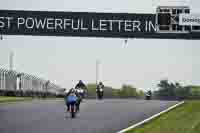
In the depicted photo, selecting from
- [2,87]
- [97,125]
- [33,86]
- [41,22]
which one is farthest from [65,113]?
[33,86]

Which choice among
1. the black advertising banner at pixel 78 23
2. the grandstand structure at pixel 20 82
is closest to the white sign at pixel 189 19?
the black advertising banner at pixel 78 23

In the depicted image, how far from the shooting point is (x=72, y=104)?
96.3 ft

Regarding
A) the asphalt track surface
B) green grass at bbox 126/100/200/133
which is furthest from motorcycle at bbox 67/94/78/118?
green grass at bbox 126/100/200/133

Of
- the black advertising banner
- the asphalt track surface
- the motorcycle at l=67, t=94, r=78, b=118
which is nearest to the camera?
the asphalt track surface

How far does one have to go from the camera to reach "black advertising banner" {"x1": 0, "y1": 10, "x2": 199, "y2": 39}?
52688 mm

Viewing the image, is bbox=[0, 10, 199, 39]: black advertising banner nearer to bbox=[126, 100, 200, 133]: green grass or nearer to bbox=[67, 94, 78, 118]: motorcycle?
bbox=[126, 100, 200, 133]: green grass

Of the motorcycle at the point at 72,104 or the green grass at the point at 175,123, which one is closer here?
the green grass at the point at 175,123

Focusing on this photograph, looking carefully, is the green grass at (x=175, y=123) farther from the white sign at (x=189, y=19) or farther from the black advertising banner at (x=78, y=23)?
the black advertising banner at (x=78, y=23)

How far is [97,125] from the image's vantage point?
24.2m

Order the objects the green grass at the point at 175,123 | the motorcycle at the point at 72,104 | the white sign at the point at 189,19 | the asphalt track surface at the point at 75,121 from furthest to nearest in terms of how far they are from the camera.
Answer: the white sign at the point at 189,19 < the motorcycle at the point at 72,104 < the green grass at the point at 175,123 < the asphalt track surface at the point at 75,121

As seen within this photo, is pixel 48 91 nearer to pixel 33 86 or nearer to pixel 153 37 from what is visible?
pixel 33 86

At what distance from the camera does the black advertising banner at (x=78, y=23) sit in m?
52.7

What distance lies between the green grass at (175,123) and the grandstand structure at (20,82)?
87.3 ft

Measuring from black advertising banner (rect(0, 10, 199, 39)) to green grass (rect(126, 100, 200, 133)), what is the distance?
59.8 feet
